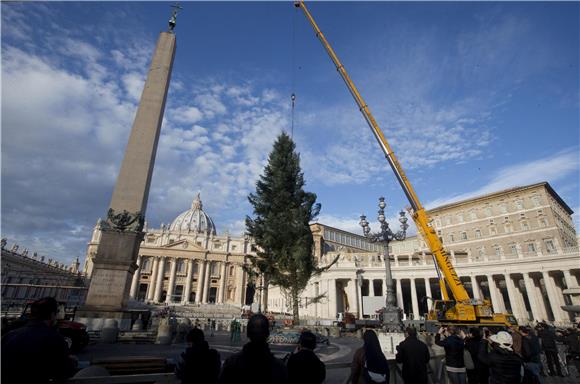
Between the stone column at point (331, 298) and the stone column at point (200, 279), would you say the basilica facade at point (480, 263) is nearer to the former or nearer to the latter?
the stone column at point (331, 298)

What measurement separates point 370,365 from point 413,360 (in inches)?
49.0

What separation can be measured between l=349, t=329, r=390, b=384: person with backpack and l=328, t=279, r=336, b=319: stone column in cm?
3932

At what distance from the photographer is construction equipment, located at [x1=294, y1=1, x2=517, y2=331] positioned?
1650cm

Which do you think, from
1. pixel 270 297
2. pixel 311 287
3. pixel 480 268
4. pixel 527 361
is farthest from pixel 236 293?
pixel 527 361

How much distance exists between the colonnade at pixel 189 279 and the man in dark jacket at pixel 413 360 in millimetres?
78986

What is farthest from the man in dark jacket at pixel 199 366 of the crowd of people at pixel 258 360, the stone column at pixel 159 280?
the stone column at pixel 159 280

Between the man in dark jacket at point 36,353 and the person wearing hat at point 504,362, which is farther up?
the man in dark jacket at point 36,353

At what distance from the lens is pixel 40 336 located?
2654 mm

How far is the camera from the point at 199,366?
3.56m

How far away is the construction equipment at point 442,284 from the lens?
16500 millimetres

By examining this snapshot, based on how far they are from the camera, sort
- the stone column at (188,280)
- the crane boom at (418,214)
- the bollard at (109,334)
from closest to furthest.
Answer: the bollard at (109,334) < the crane boom at (418,214) < the stone column at (188,280)

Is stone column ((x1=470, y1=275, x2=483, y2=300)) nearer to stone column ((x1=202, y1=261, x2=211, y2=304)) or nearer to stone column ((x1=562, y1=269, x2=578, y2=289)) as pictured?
stone column ((x1=562, y1=269, x2=578, y2=289))

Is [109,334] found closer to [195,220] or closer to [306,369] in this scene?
[306,369]

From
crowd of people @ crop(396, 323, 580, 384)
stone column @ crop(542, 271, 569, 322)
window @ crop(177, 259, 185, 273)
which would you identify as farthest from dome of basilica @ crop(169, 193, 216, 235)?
crowd of people @ crop(396, 323, 580, 384)
